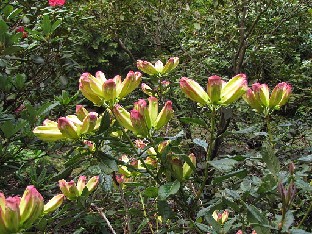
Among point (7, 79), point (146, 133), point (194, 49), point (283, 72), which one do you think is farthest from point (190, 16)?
point (146, 133)

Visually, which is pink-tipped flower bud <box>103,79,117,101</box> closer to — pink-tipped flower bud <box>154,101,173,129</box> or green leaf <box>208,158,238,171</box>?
pink-tipped flower bud <box>154,101,173,129</box>

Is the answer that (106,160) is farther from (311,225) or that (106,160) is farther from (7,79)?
(311,225)

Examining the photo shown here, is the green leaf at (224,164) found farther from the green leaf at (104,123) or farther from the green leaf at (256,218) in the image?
the green leaf at (104,123)

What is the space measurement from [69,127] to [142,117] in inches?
6.6

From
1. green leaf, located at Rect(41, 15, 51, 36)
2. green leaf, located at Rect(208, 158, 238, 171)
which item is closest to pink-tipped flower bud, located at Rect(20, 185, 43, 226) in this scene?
green leaf, located at Rect(208, 158, 238, 171)

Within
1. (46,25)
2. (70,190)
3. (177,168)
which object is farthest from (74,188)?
(46,25)

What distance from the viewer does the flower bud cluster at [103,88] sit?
96 cm

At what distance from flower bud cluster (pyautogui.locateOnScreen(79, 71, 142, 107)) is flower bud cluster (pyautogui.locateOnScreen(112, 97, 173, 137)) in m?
0.03

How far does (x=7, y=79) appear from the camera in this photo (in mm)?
1968

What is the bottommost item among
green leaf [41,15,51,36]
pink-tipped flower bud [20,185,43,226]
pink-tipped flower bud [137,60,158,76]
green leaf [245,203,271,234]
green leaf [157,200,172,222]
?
green leaf [157,200,172,222]

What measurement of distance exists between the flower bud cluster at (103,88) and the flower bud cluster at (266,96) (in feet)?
1.05

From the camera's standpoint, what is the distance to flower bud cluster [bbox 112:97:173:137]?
94 centimetres

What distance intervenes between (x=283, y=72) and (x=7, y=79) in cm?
197

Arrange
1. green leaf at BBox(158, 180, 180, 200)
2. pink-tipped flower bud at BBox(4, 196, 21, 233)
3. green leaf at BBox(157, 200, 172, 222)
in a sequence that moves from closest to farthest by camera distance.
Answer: pink-tipped flower bud at BBox(4, 196, 21, 233)
green leaf at BBox(158, 180, 180, 200)
green leaf at BBox(157, 200, 172, 222)
